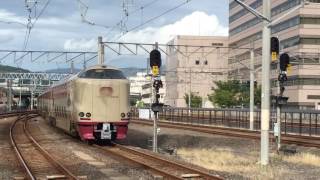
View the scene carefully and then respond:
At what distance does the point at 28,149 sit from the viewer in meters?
22.8

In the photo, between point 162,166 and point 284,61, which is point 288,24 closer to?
point 284,61

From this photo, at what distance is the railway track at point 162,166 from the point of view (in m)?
14.1

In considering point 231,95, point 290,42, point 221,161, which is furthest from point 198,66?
point 221,161

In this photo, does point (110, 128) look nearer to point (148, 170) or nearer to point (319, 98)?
point (148, 170)

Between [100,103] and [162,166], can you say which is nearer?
[162,166]

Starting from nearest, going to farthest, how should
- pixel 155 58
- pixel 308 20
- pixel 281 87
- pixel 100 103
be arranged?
pixel 155 58, pixel 281 87, pixel 100 103, pixel 308 20

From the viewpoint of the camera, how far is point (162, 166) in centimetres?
1661

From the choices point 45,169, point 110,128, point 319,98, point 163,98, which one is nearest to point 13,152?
point 110,128

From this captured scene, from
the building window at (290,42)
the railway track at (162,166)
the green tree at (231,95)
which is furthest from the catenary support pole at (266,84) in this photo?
the building window at (290,42)

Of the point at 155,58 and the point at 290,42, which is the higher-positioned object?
the point at 290,42

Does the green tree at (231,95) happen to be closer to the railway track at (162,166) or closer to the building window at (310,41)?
the building window at (310,41)

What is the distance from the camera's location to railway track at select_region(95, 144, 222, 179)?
46.3ft

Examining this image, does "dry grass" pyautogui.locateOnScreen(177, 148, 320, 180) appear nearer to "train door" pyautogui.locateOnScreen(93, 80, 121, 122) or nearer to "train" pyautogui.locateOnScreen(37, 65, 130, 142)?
"train" pyautogui.locateOnScreen(37, 65, 130, 142)

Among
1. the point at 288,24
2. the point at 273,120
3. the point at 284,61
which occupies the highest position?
the point at 288,24
